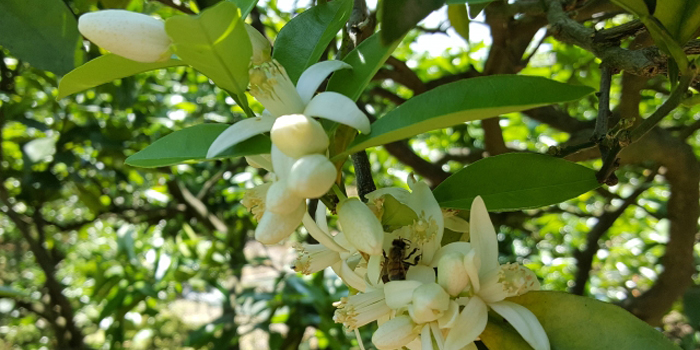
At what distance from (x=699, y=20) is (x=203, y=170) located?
2.13m

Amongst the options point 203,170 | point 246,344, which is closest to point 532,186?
point 203,170

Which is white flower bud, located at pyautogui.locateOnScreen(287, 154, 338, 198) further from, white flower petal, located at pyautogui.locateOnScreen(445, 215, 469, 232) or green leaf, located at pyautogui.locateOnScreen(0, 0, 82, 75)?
green leaf, located at pyautogui.locateOnScreen(0, 0, 82, 75)

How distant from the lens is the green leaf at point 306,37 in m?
0.50

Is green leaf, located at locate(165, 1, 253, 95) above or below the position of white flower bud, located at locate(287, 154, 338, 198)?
above

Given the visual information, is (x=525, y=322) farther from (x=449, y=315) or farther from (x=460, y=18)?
(x=460, y=18)

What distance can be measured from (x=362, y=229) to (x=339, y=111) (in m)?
0.09

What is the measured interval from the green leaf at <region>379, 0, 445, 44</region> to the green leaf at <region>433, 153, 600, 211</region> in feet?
0.67

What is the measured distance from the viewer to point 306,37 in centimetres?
52

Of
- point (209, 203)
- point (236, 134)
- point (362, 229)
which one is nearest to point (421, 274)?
point (362, 229)

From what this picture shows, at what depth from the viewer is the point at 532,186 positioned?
0.51m

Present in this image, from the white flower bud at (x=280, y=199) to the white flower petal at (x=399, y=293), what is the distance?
0.13 m

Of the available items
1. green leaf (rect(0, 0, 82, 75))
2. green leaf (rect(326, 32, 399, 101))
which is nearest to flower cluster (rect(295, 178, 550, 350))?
green leaf (rect(326, 32, 399, 101))

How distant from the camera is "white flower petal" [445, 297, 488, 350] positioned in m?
0.42

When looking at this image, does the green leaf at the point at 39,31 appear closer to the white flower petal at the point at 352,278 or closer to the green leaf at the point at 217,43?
the green leaf at the point at 217,43
